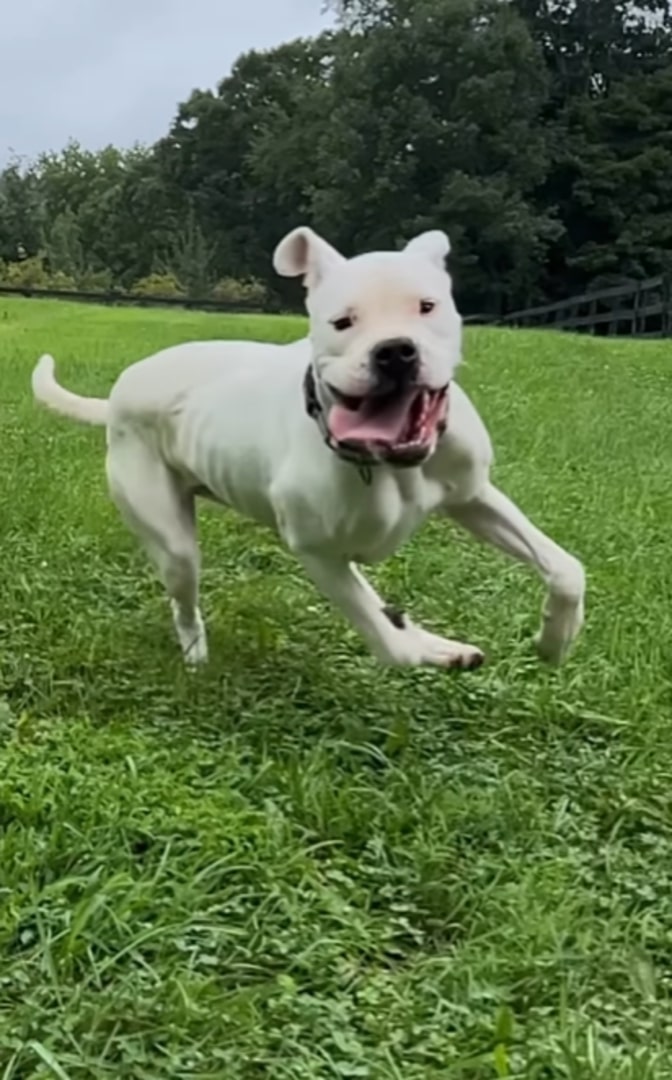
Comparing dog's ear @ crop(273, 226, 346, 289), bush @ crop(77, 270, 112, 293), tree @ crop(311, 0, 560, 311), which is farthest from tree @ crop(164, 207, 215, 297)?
dog's ear @ crop(273, 226, 346, 289)

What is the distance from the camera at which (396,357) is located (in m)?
2.95

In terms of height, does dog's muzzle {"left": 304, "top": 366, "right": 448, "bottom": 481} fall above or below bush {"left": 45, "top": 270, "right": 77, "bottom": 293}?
above

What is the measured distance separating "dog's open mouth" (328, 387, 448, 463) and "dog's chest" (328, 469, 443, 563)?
28 centimetres

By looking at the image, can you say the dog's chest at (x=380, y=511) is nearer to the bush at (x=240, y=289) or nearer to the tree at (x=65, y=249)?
the bush at (x=240, y=289)

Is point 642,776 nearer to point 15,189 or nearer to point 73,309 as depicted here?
point 73,309

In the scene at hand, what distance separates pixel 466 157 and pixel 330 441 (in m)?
39.4

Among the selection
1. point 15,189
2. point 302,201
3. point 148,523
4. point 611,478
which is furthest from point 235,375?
point 15,189

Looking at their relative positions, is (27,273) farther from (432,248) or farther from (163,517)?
(432,248)

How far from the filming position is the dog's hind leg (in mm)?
4195

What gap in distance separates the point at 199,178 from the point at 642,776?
4777cm

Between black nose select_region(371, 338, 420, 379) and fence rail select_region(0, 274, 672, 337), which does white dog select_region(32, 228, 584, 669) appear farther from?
fence rail select_region(0, 274, 672, 337)

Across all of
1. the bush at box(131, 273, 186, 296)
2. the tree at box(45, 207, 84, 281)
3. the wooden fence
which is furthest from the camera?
the tree at box(45, 207, 84, 281)

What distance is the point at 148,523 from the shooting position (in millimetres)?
4203

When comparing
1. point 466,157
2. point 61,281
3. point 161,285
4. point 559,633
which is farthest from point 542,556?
point 61,281
